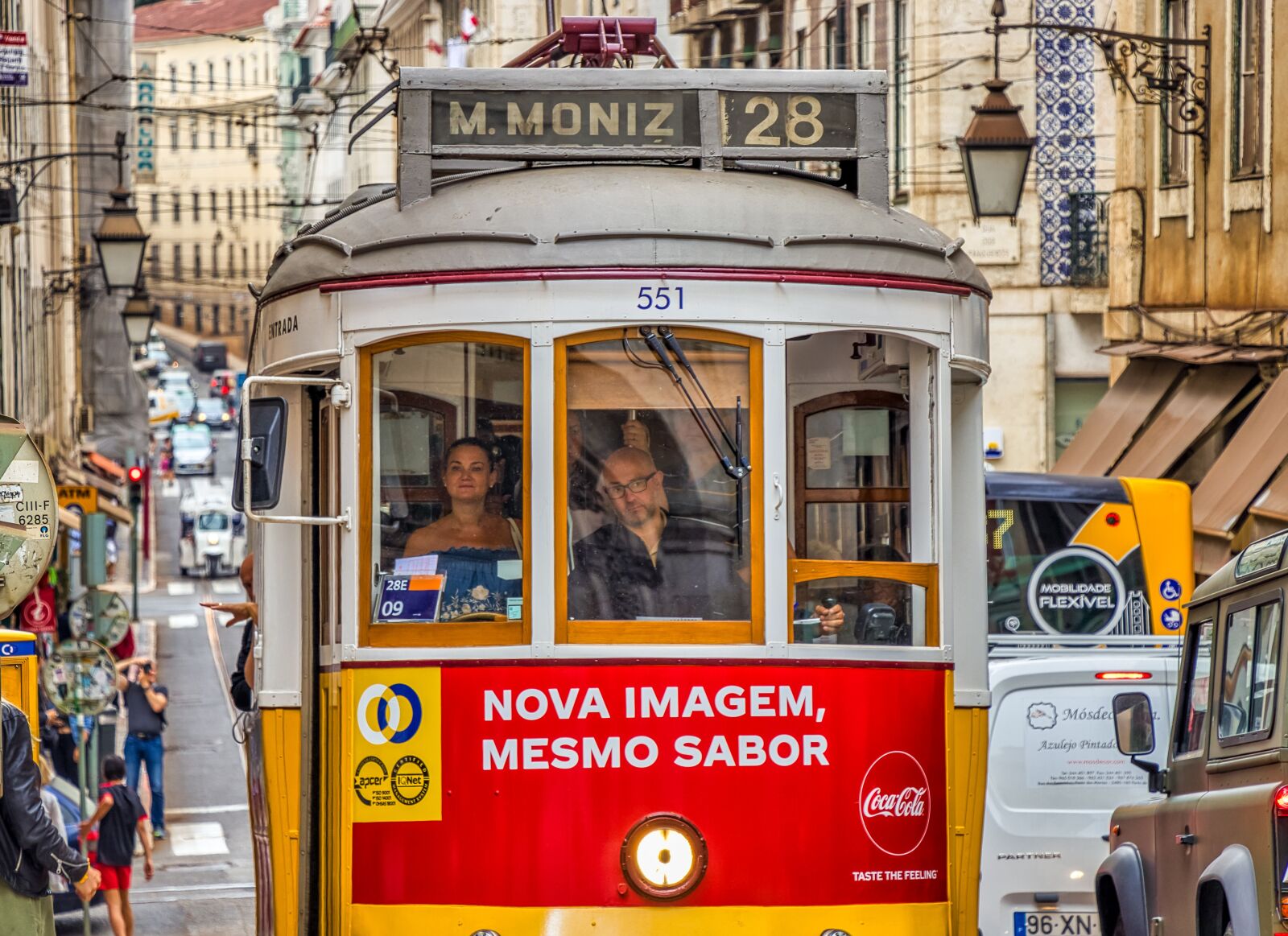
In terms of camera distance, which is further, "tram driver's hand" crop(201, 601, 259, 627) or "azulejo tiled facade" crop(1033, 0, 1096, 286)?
"azulejo tiled facade" crop(1033, 0, 1096, 286)

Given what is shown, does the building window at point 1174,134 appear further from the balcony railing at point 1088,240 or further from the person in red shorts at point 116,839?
the person in red shorts at point 116,839

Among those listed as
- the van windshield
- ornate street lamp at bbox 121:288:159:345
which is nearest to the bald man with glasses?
the van windshield

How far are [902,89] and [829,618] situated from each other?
75.9ft

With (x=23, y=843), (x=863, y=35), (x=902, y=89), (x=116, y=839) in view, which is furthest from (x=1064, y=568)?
(x=863, y=35)

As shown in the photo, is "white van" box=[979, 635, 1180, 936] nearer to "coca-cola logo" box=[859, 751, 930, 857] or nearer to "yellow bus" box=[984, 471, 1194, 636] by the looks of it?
"coca-cola logo" box=[859, 751, 930, 857]

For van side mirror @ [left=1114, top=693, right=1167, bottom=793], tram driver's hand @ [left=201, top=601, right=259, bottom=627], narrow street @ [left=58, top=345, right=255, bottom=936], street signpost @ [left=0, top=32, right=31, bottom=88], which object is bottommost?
narrow street @ [left=58, top=345, right=255, bottom=936]

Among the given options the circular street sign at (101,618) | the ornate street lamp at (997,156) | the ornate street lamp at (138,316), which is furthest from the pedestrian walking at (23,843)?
the ornate street lamp at (138,316)

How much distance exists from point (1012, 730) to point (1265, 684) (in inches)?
151

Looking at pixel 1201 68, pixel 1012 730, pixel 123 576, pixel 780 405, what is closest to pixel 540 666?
pixel 780 405

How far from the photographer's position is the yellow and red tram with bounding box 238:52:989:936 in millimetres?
7129

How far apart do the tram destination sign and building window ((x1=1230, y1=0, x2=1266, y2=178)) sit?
38.7 feet

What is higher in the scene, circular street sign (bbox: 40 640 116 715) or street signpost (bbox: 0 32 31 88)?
street signpost (bbox: 0 32 31 88)

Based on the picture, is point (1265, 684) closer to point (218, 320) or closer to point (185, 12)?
point (218, 320)

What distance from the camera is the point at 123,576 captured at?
58344 mm
